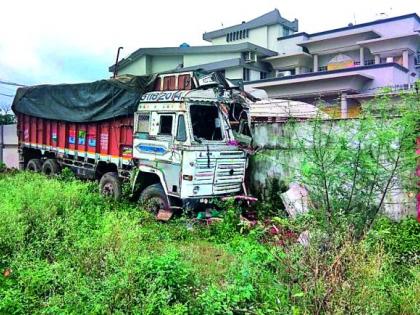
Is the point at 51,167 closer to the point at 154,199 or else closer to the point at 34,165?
the point at 34,165

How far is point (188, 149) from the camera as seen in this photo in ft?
26.8

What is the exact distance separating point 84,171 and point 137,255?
757 cm

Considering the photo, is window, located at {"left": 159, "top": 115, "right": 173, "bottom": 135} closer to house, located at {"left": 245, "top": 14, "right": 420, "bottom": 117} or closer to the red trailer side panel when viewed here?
the red trailer side panel

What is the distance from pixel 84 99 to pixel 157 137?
3579mm

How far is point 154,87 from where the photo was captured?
382 inches

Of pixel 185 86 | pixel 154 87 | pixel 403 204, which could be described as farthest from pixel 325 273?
pixel 154 87

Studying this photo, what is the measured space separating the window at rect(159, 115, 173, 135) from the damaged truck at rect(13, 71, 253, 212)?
0.05 feet

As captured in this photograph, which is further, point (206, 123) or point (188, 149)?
point (206, 123)

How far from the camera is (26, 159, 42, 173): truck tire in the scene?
1354 cm

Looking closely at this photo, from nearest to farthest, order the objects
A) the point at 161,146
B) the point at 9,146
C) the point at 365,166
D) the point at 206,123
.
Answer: the point at 365,166 < the point at 161,146 < the point at 206,123 < the point at 9,146

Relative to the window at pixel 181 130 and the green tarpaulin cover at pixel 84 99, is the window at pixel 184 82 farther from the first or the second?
the green tarpaulin cover at pixel 84 99

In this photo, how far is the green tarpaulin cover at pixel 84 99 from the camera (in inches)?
388

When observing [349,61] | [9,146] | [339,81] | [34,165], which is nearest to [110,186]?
[34,165]

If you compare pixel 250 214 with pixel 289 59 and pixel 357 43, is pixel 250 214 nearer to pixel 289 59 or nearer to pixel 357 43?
pixel 357 43
